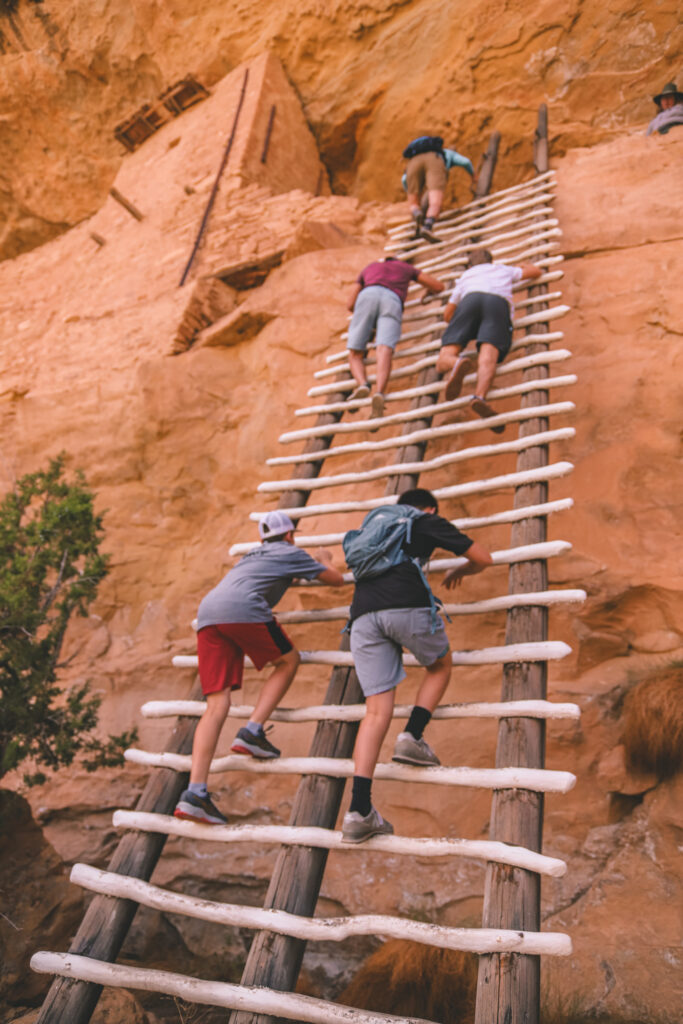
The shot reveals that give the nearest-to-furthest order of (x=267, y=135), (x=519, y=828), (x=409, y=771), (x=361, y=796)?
(x=519, y=828), (x=361, y=796), (x=409, y=771), (x=267, y=135)

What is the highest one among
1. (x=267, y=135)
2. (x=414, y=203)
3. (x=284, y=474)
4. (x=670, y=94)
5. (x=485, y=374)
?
(x=267, y=135)

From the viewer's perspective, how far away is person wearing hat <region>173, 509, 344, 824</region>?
2.08 metres

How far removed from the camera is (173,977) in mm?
1712

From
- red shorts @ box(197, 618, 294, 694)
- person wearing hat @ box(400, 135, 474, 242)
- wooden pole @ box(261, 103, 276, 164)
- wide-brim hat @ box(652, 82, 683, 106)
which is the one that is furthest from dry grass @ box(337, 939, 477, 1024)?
wooden pole @ box(261, 103, 276, 164)

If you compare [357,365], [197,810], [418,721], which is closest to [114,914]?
[197,810]

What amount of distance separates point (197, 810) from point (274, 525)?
36.0 inches

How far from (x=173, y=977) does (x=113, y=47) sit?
28.0ft

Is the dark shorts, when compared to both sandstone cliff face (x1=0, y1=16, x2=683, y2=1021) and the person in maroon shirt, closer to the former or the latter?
the person in maroon shirt

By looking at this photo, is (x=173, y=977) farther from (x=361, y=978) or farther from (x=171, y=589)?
(x=171, y=589)

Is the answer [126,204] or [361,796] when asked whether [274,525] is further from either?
[126,204]

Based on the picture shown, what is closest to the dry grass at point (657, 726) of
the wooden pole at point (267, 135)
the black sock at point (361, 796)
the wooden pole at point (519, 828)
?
the wooden pole at point (519, 828)

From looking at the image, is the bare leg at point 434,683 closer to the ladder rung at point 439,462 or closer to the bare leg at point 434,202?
the ladder rung at point 439,462

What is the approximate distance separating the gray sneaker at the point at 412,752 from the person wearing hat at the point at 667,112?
416 cm

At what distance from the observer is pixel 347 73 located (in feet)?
21.7
